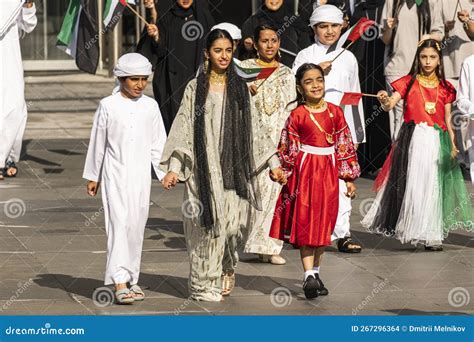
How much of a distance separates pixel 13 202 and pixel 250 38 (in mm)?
3127

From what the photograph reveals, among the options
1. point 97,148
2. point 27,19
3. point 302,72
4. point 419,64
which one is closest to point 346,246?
point 419,64

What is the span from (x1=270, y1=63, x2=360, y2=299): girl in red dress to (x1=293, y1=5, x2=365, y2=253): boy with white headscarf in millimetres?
1517

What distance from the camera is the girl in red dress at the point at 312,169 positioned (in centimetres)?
1025

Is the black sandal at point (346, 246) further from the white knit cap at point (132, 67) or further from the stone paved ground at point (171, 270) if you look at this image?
the white knit cap at point (132, 67)

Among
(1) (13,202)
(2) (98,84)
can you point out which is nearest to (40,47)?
(2) (98,84)

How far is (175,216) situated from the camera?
13.8 meters

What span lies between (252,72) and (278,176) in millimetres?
1306

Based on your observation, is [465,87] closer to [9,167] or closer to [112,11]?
[112,11]

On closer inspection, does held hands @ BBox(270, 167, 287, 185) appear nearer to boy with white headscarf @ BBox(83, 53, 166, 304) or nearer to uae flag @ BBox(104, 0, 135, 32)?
boy with white headscarf @ BBox(83, 53, 166, 304)

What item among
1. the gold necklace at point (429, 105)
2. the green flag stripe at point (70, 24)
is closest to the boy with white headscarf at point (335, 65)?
the gold necklace at point (429, 105)

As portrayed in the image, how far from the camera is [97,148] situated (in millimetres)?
9984

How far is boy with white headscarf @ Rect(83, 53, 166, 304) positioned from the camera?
9906 mm

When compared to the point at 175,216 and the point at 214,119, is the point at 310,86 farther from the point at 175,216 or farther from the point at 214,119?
the point at 175,216

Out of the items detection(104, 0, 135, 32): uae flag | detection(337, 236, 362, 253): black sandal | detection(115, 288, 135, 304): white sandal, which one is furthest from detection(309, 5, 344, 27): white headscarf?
detection(104, 0, 135, 32): uae flag
